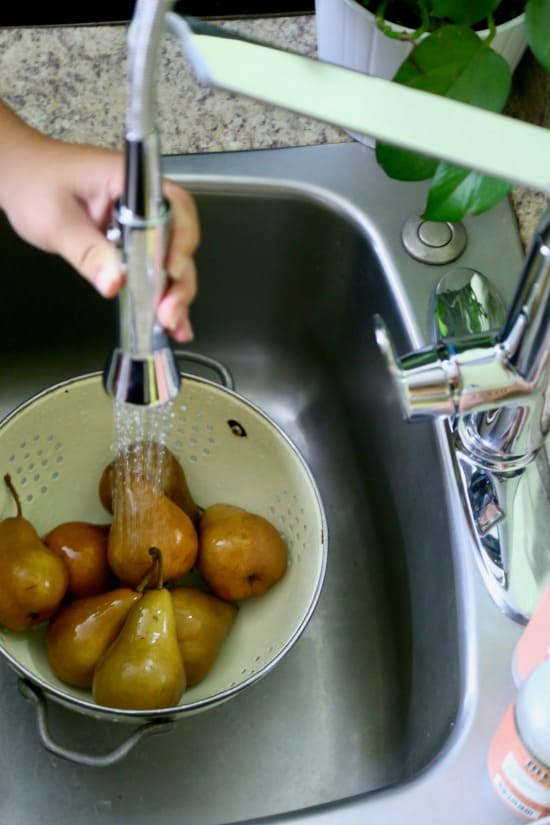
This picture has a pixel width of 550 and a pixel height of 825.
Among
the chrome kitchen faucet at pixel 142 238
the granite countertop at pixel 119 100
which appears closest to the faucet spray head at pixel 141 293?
the chrome kitchen faucet at pixel 142 238

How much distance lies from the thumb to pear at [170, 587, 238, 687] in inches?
9.5

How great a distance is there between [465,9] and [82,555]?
0.42 metres

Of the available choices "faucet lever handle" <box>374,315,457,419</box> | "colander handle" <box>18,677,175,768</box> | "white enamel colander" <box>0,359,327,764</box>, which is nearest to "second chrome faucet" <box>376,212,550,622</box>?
"faucet lever handle" <box>374,315,457,419</box>

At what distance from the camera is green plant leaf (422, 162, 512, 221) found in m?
0.52

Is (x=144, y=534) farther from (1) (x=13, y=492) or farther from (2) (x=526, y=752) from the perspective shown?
(2) (x=526, y=752)

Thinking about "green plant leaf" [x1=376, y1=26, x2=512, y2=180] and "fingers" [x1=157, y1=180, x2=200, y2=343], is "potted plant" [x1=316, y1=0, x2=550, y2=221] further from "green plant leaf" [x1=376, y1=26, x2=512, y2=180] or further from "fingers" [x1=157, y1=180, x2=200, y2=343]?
"fingers" [x1=157, y1=180, x2=200, y2=343]

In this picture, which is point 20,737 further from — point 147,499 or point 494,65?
point 494,65

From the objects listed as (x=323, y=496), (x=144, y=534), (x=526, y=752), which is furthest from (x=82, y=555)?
(x=526, y=752)

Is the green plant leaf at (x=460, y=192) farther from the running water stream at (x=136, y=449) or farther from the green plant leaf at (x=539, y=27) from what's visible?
the running water stream at (x=136, y=449)

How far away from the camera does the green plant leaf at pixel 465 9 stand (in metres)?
0.53

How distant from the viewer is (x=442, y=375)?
0.43 m

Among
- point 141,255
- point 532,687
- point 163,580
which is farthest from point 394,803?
point 141,255

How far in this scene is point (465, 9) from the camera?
0.53 m

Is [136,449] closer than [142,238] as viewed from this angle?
No
